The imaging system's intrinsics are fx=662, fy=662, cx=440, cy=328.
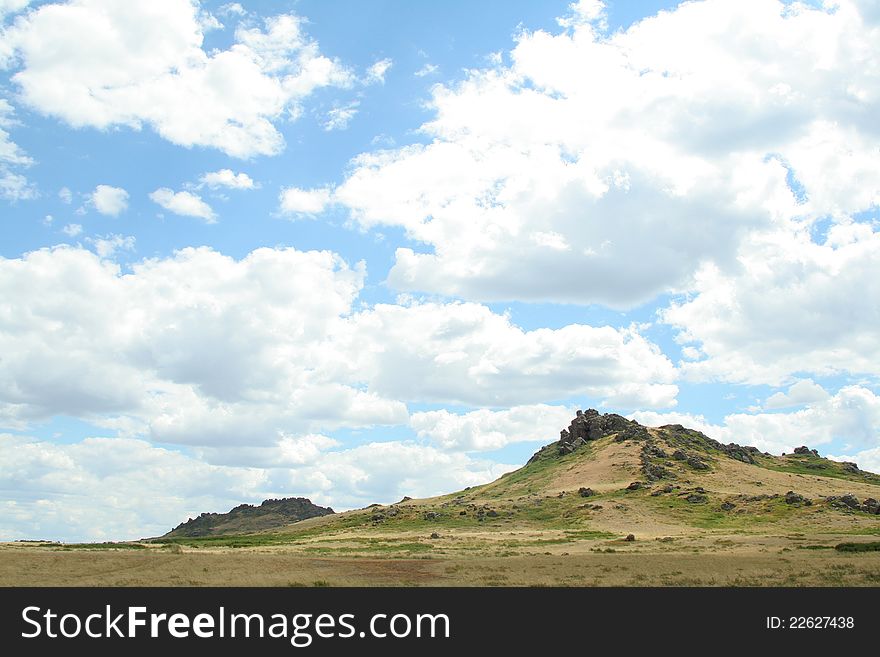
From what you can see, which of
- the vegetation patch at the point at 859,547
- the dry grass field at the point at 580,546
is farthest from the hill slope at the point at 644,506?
A: the vegetation patch at the point at 859,547

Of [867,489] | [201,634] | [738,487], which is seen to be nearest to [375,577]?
[201,634]

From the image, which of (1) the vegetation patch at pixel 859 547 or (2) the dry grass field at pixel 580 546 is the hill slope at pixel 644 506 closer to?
(2) the dry grass field at pixel 580 546

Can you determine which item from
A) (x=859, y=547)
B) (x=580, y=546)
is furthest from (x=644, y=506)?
(x=859, y=547)

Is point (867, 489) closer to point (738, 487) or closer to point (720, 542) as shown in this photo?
point (738, 487)

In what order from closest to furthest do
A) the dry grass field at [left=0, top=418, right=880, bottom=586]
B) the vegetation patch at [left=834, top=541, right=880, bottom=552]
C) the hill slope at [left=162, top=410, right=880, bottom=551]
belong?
1. the dry grass field at [left=0, top=418, right=880, bottom=586]
2. the vegetation patch at [left=834, top=541, right=880, bottom=552]
3. the hill slope at [left=162, top=410, right=880, bottom=551]

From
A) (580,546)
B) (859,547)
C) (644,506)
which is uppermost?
(859,547)

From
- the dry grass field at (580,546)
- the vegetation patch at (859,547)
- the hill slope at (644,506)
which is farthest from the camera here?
the hill slope at (644,506)

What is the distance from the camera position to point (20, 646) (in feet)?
88.6

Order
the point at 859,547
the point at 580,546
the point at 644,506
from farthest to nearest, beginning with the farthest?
the point at 644,506 → the point at 580,546 → the point at 859,547

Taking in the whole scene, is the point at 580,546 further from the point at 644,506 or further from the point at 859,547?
the point at 644,506

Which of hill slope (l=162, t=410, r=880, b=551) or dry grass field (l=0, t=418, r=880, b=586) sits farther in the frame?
hill slope (l=162, t=410, r=880, b=551)

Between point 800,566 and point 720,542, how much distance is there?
98.2ft

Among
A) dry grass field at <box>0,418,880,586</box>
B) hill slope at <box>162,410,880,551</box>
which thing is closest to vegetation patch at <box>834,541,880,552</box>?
dry grass field at <box>0,418,880,586</box>

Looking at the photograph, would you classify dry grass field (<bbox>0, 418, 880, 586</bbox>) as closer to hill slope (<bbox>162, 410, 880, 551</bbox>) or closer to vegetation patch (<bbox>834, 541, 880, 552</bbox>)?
vegetation patch (<bbox>834, 541, 880, 552</bbox>)
